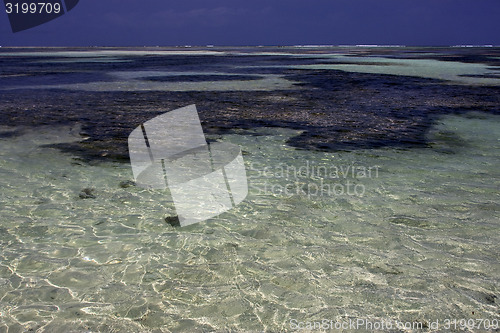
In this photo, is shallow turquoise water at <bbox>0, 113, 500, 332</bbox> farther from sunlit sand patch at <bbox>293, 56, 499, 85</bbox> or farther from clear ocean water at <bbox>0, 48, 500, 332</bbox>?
sunlit sand patch at <bbox>293, 56, 499, 85</bbox>

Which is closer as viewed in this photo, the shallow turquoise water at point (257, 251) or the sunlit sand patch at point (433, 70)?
the shallow turquoise water at point (257, 251)

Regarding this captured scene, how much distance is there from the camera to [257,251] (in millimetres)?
3738

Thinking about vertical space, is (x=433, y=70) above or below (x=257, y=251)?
below

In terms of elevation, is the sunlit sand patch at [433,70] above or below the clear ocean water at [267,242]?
below

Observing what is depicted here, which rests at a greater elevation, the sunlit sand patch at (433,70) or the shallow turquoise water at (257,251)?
the shallow turquoise water at (257,251)

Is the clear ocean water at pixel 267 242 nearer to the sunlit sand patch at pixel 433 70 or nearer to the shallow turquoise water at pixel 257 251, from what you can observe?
the shallow turquoise water at pixel 257 251

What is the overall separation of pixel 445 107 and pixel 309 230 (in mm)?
9093

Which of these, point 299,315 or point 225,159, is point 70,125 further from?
point 299,315

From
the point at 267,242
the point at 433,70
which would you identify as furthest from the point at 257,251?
the point at 433,70

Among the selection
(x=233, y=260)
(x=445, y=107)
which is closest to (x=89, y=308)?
(x=233, y=260)

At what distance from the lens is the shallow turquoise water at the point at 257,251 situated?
114 inches

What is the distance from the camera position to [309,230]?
13.7 feet

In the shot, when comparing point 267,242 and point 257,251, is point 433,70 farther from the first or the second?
point 257,251

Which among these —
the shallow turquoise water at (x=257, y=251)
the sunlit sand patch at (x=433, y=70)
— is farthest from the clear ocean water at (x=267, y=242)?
the sunlit sand patch at (x=433, y=70)
